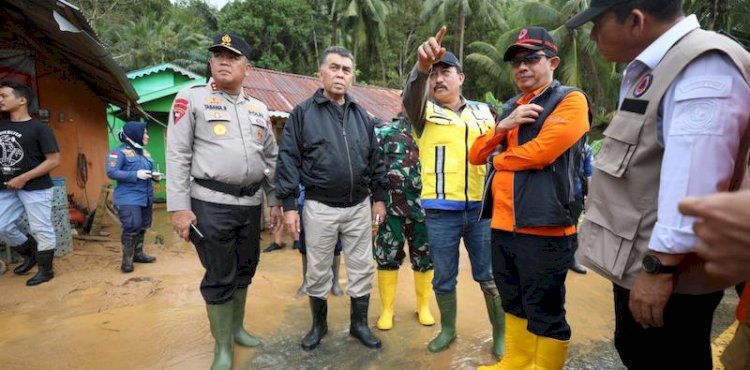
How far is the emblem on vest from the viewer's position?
1403 mm

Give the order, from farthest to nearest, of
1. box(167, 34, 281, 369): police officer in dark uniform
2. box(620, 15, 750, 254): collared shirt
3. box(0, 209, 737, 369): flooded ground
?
box(0, 209, 737, 369): flooded ground → box(167, 34, 281, 369): police officer in dark uniform → box(620, 15, 750, 254): collared shirt

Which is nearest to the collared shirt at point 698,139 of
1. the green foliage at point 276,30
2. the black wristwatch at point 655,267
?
the black wristwatch at point 655,267

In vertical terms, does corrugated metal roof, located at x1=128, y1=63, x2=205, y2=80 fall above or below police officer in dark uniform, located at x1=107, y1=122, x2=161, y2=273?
above

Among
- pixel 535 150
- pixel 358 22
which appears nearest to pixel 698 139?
pixel 535 150

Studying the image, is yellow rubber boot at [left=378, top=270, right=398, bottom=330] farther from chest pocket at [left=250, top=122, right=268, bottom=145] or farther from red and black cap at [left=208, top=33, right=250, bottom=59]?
red and black cap at [left=208, top=33, right=250, bottom=59]

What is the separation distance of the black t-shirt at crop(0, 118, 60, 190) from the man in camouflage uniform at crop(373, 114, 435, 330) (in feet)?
11.8

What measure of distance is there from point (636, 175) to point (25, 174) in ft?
16.8

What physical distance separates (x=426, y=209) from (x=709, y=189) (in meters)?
1.85

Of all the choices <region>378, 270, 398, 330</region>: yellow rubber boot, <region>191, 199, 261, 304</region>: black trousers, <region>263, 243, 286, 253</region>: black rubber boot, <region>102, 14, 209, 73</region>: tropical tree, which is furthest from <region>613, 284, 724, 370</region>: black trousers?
<region>102, 14, 209, 73</region>: tropical tree

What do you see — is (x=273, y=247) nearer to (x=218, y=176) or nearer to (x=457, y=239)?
(x=218, y=176)

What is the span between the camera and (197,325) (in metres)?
3.39

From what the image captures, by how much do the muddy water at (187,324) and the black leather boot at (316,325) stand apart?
Answer: 59 mm

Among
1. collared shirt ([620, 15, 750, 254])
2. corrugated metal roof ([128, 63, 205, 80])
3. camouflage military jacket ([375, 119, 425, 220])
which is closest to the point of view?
collared shirt ([620, 15, 750, 254])

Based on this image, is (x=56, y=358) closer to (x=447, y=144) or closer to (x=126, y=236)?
(x=126, y=236)
